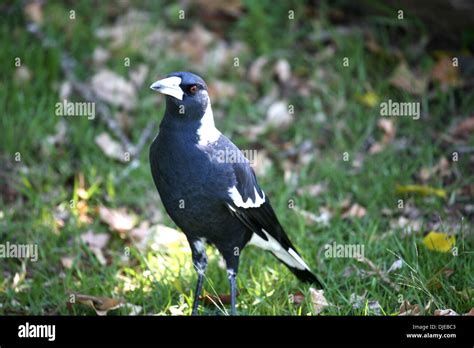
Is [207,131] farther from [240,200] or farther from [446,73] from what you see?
[446,73]

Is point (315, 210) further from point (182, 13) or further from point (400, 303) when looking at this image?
point (182, 13)

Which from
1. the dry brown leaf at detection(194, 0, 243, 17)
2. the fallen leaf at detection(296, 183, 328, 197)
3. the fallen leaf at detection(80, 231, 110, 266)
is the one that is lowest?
the fallen leaf at detection(80, 231, 110, 266)

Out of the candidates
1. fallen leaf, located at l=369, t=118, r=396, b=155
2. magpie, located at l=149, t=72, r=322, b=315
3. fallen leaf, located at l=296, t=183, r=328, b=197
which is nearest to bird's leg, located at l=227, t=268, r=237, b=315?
magpie, located at l=149, t=72, r=322, b=315

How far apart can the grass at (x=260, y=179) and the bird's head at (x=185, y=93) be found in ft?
2.82

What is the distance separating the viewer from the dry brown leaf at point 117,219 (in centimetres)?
464

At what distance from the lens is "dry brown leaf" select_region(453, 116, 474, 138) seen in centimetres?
540

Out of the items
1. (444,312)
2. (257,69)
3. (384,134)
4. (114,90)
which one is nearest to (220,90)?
(257,69)

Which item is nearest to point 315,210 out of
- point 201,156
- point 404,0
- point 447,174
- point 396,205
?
point 396,205

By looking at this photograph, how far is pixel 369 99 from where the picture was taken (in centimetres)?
579

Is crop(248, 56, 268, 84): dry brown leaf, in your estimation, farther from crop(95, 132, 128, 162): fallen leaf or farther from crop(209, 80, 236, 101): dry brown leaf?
crop(95, 132, 128, 162): fallen leaf

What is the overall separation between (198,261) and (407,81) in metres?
2.71

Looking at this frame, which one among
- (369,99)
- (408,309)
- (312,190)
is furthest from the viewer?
(369,99)

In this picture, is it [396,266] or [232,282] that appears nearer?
[232,282]

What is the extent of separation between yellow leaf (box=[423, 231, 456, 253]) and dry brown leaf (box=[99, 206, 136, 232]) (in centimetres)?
176
